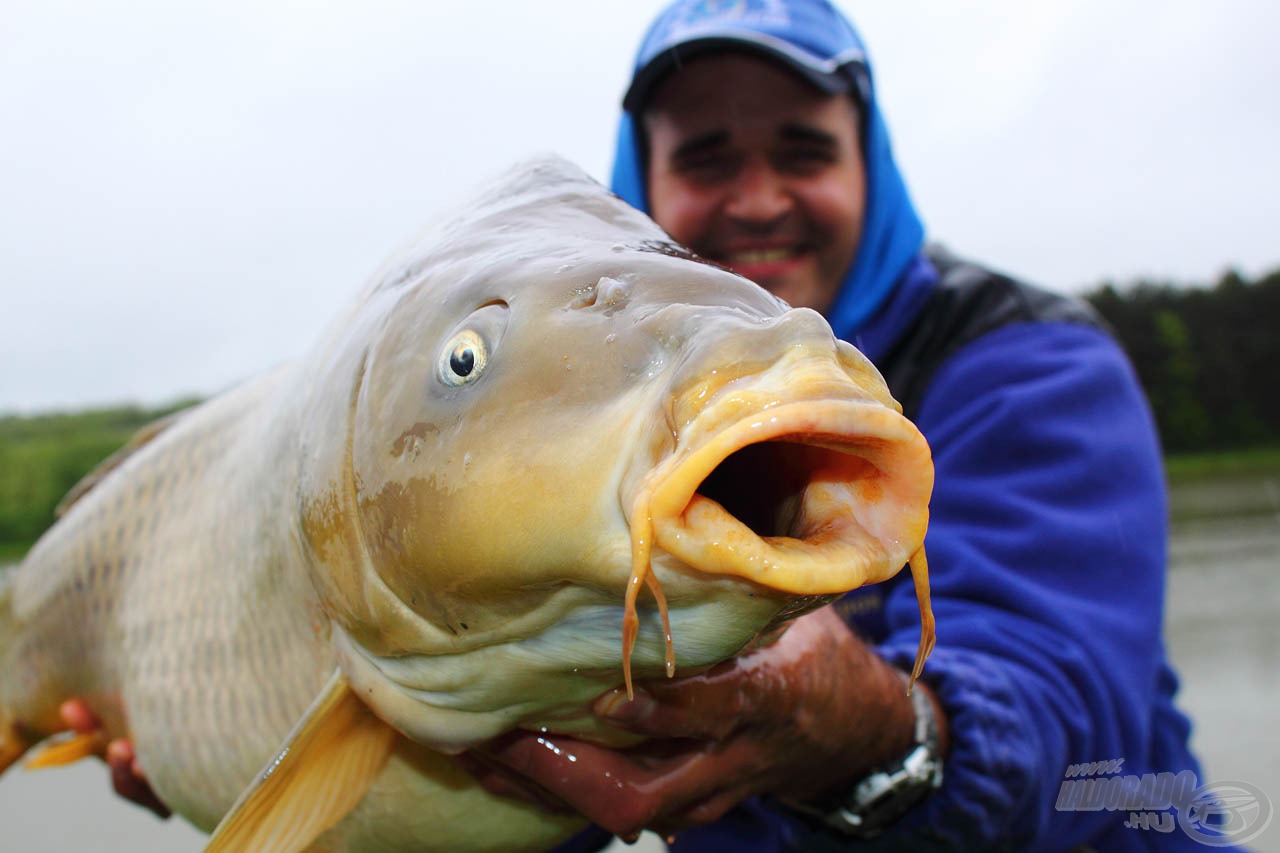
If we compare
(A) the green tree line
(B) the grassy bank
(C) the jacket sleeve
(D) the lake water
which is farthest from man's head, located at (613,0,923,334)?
(A) the green tree line

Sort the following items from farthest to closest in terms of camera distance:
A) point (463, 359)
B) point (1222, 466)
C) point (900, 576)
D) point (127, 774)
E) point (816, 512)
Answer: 1. point (1222, 466)
2. point (127, 774)
3. point (900, 576)
4. point (463, 359)
5. point (816, 512)

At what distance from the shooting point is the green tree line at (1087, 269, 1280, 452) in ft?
65.3

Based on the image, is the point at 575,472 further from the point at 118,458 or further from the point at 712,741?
the point at 118,458

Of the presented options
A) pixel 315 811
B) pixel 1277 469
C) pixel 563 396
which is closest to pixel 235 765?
pixel 315 811

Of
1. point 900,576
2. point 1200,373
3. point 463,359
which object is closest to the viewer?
point 463,359

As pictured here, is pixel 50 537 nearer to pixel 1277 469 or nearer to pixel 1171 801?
pixel 1171 801

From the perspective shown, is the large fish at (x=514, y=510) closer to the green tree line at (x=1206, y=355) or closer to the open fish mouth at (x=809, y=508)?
the open fish mouth at (x=809, y=508)

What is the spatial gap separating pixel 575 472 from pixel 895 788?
2.41 ft

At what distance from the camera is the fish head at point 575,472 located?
1.63 ft

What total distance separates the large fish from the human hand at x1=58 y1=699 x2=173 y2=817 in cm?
38

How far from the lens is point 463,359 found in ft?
2.23

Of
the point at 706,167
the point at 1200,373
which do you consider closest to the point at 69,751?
the point at 706,167

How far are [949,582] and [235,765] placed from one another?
0.99m

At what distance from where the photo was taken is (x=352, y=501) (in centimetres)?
78
